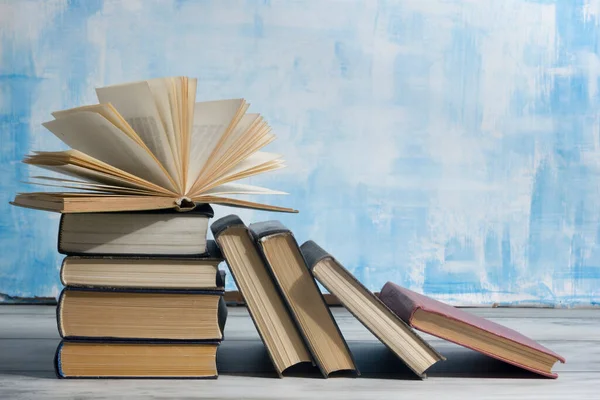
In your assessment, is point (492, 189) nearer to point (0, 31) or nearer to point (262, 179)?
point (262, 179)

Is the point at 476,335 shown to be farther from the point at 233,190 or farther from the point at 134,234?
the point at 134,234

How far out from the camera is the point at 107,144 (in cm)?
103

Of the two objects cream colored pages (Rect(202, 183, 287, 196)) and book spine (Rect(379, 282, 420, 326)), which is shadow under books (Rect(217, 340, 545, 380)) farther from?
cream colored pages (Rect(202, 183, 287, 196))

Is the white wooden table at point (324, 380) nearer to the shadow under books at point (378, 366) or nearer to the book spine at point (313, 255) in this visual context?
the shadow under books at point (378, 366)

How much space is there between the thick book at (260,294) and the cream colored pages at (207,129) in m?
Answer: 0.11

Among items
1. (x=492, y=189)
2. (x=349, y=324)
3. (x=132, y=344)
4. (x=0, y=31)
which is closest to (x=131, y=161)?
(x=132, y=344)

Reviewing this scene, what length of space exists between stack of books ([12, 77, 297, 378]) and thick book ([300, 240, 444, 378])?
0.14 meters

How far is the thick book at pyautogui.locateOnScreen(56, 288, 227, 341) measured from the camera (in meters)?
1.04

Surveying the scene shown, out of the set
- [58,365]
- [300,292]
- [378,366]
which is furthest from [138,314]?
[378,366]

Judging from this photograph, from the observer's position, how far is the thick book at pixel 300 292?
107cm

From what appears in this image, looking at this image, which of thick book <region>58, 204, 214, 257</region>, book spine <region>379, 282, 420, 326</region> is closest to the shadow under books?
book spine <region>379, 282, 420, 326</region>

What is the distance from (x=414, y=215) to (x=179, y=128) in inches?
44.7

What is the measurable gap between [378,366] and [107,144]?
59cm

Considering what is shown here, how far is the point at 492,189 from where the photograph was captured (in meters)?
2.04
